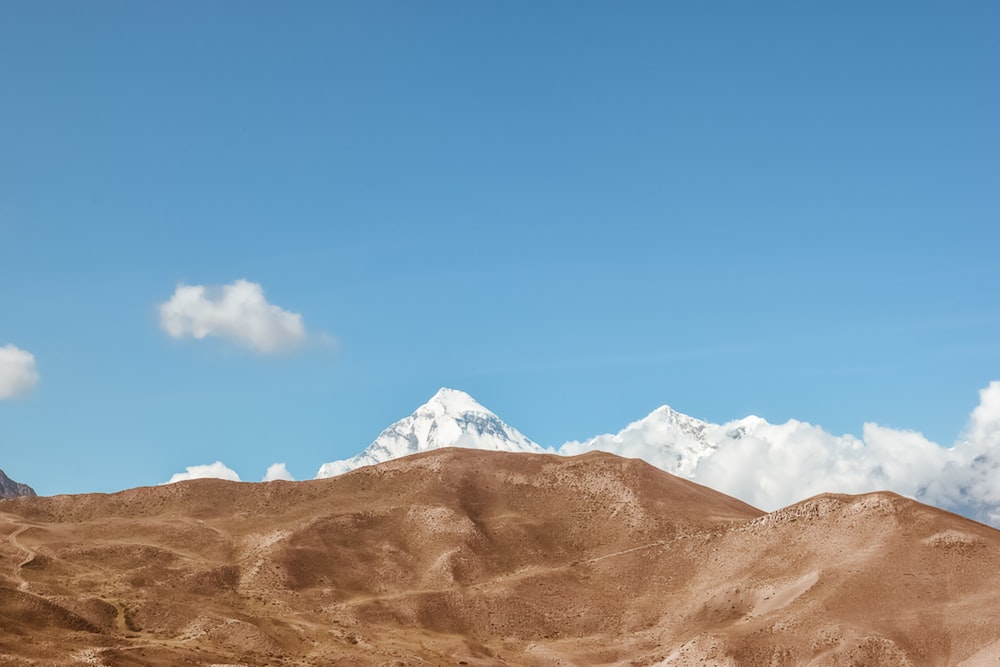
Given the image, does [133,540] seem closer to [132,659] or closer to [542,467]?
[132,659]

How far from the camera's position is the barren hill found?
3792 inches

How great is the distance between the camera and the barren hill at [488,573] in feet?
316

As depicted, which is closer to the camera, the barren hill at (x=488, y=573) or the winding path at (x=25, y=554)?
the barren hill at (x=488, y=573)

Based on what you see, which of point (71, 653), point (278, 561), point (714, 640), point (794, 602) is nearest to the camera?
point (71, 653)

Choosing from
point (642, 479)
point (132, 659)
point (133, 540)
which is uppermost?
point (642, 479)

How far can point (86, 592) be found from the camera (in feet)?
357

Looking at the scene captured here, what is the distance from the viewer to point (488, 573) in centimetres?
12675

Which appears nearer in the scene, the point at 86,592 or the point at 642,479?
the point at 86,592

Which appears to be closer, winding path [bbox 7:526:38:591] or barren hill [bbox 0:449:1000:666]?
barren hill [bbox 0:449:1000:666]

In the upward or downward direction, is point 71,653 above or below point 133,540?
below

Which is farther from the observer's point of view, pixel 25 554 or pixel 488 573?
pixel 488 573

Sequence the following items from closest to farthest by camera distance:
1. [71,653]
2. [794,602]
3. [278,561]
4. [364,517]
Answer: [71,653] → [794,602] → [278,561] → [364,517]

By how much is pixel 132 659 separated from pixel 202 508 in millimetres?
59531

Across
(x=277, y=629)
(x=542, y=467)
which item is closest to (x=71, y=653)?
(x=277, y=629)
